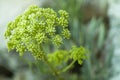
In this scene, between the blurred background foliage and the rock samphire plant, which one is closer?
the rock samphire plant

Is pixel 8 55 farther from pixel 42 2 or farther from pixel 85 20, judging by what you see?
pixel 85 20

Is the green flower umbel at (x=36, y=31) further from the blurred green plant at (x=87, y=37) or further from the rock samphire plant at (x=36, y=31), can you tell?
the blurred green plant at (x=87, y=37)

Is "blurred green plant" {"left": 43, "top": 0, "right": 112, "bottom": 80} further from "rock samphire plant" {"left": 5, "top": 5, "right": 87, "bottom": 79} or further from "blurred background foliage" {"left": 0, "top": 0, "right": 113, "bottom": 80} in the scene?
"rock samphire plant" {"left": 5, "top": 5, "right": 87, "bottom": 79}

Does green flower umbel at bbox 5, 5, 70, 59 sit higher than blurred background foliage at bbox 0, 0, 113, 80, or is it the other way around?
blurred background foliage at bbox 0, 0, 113, 80

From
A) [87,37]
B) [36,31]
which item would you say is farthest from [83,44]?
[36,31]

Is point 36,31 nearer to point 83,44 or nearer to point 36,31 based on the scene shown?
point 36,31

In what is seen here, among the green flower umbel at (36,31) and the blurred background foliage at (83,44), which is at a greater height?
the blurred background foliage at (83,44)

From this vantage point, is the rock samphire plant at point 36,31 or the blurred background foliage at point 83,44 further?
the blurred background foliage at point 83,44

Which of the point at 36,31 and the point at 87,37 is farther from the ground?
the point at 87,37

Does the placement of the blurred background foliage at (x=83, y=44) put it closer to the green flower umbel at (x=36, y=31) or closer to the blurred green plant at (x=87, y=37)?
the blurred green plant at (x=87, y=37)

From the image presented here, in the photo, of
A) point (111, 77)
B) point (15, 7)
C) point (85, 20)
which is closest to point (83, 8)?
point (85, 20)

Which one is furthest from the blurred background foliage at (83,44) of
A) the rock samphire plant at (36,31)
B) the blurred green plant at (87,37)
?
the rock samphire plant at (36,31)

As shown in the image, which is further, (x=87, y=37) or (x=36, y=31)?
(x=87, y=37)

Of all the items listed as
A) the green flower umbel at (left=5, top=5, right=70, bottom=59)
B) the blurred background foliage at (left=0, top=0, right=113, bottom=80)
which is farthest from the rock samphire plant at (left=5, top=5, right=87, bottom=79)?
the blurred background foliage at (left=0, top=0, right=113, bottom=80)
